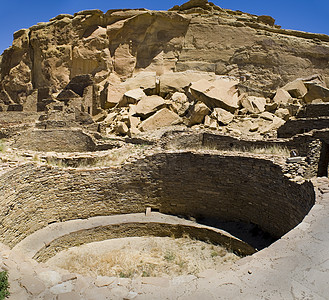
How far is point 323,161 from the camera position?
344 inches

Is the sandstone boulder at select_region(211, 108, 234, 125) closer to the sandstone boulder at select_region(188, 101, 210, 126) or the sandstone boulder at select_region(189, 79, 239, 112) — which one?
the sandstone boulder at select_region(188, 101, 210, 126)

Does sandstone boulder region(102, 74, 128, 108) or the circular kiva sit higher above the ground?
sandstone boulder region(102, 74, 128, 108)

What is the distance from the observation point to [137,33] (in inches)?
1018

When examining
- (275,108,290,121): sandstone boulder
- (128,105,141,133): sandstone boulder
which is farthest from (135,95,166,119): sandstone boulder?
(275,108,290,121): sandstone boulder

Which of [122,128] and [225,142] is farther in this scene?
[122,128]

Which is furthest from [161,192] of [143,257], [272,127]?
[272,127]

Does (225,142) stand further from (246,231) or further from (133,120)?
(133,120)

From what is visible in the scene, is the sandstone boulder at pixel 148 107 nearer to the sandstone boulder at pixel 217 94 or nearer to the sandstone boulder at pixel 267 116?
the sandstone boulder at pixel 217 94

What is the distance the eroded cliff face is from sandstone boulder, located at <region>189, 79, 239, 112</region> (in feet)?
17.5

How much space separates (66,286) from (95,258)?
377 centimetres

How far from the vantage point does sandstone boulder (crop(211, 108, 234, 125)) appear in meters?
15.1

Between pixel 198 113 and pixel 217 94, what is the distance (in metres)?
2.39

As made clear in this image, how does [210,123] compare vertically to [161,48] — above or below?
below

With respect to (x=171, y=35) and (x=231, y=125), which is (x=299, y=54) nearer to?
(x=171, y=35)
